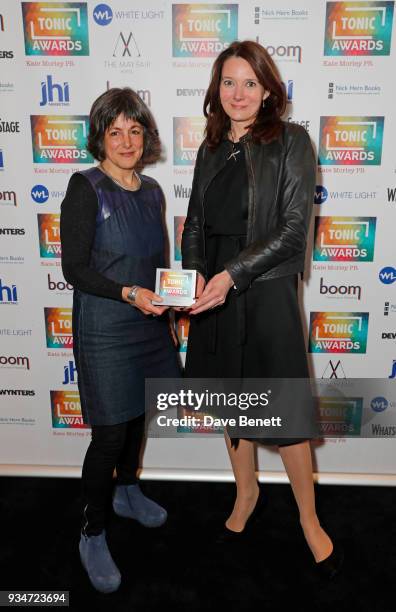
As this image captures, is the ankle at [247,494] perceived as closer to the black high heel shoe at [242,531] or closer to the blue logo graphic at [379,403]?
the black high heel shoe at [242,531]

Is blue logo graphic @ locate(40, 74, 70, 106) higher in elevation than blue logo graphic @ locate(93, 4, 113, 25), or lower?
lower

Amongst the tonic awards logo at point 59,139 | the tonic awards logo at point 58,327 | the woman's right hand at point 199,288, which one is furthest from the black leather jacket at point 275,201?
the tonic awards logo at point 58,327

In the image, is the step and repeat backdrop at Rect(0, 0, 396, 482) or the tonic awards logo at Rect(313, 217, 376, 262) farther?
the tonic awards logo at Rect(313, 217, 376, 262)

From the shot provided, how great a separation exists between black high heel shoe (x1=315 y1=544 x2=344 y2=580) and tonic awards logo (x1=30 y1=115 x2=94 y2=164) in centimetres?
201

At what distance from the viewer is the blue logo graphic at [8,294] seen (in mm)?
2723

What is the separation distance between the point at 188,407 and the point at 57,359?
33.2 inches

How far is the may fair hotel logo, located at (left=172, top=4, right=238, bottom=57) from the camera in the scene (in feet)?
7.68

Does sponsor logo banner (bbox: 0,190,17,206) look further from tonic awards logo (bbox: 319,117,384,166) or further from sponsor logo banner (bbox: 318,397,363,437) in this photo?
sponsor logo banner (bbox: 318,397,363,437)

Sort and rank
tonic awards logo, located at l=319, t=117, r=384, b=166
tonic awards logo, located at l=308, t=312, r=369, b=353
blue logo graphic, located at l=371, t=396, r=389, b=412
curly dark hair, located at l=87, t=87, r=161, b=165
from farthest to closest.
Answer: blue logo graphic, located at l=371, t=396, r=389, b=412
tonic awards logo, located at l=308, t=312, r=369, b=353
tonic awards logo, located at l=319, t=117, r=384, b=166
curly dark hair, located at l=87, t=87, r=161, b=165

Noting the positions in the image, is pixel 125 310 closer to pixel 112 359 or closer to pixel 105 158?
pixel 112 359

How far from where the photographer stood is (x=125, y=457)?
8.34 ft

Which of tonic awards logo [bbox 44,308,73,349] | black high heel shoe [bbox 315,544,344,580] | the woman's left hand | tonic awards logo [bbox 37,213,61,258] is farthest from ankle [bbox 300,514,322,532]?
tonic awards logo [bbox 37,213,61,258]

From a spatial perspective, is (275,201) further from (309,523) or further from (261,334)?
(309,523)

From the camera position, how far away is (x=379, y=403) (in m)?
2.81
